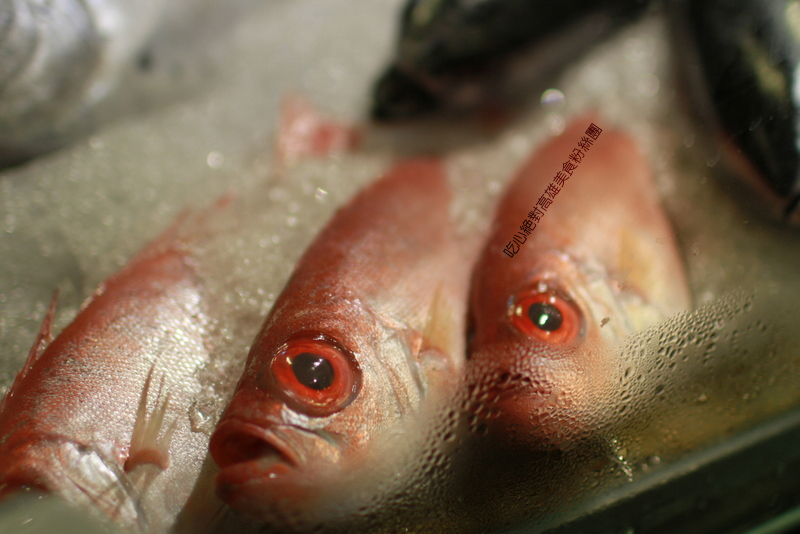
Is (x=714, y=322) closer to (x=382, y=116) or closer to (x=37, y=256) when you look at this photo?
(x=382, y=116)

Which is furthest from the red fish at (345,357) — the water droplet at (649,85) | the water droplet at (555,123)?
the water droplet at (649,85)

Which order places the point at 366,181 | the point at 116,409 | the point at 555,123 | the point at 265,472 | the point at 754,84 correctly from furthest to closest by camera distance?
the point at 555,123
the point at 366,181
the point at 754,84
the point at 116,409
the point at 265,472

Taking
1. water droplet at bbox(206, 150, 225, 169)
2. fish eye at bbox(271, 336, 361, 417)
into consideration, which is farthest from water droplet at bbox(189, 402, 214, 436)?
water droplet at bbox(206, 150, 225, 169)

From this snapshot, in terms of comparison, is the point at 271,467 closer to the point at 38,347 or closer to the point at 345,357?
the point at 345,357

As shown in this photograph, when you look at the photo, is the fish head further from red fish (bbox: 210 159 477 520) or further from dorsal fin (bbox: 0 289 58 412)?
dorsal fin (bbox: 0 289 58 412)

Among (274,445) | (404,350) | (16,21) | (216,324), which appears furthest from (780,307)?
(16,21)

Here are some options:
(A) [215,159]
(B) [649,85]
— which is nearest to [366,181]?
(A) [215,159]

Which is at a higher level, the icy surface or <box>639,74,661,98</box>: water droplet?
<box>639,74,661,98</box>: water droplet

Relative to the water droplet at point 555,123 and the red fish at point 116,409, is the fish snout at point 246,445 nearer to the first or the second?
the red fish at point 116,409
